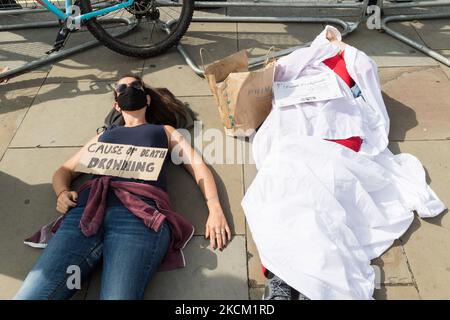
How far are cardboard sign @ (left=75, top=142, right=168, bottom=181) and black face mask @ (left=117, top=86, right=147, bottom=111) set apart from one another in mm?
292

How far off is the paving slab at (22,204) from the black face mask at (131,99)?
73cm

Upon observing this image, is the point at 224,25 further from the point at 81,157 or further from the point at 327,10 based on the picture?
the point at 81,157

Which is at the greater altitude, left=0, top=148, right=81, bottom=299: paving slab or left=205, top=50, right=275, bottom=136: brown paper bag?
left=205, top=50, right=275, bottom=136: brown paper bag

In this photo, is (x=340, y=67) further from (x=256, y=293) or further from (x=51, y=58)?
(x=51, y=58)

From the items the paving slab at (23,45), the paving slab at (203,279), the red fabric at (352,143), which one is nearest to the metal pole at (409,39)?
the red fabric at (352,143)

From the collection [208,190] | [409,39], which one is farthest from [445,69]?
[208,190]

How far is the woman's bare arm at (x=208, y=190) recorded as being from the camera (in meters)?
2.20

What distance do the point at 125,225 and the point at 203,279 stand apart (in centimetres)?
55

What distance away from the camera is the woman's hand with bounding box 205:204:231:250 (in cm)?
219

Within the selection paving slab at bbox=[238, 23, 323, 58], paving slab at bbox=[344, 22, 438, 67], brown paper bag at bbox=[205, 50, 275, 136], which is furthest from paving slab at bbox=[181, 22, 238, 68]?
paving slab at bbox=[344, 22, 438, 67]

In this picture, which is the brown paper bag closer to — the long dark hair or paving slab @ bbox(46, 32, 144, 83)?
the long dark hair

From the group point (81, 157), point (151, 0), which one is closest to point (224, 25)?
point (151, 0)

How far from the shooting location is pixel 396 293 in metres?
1.97
